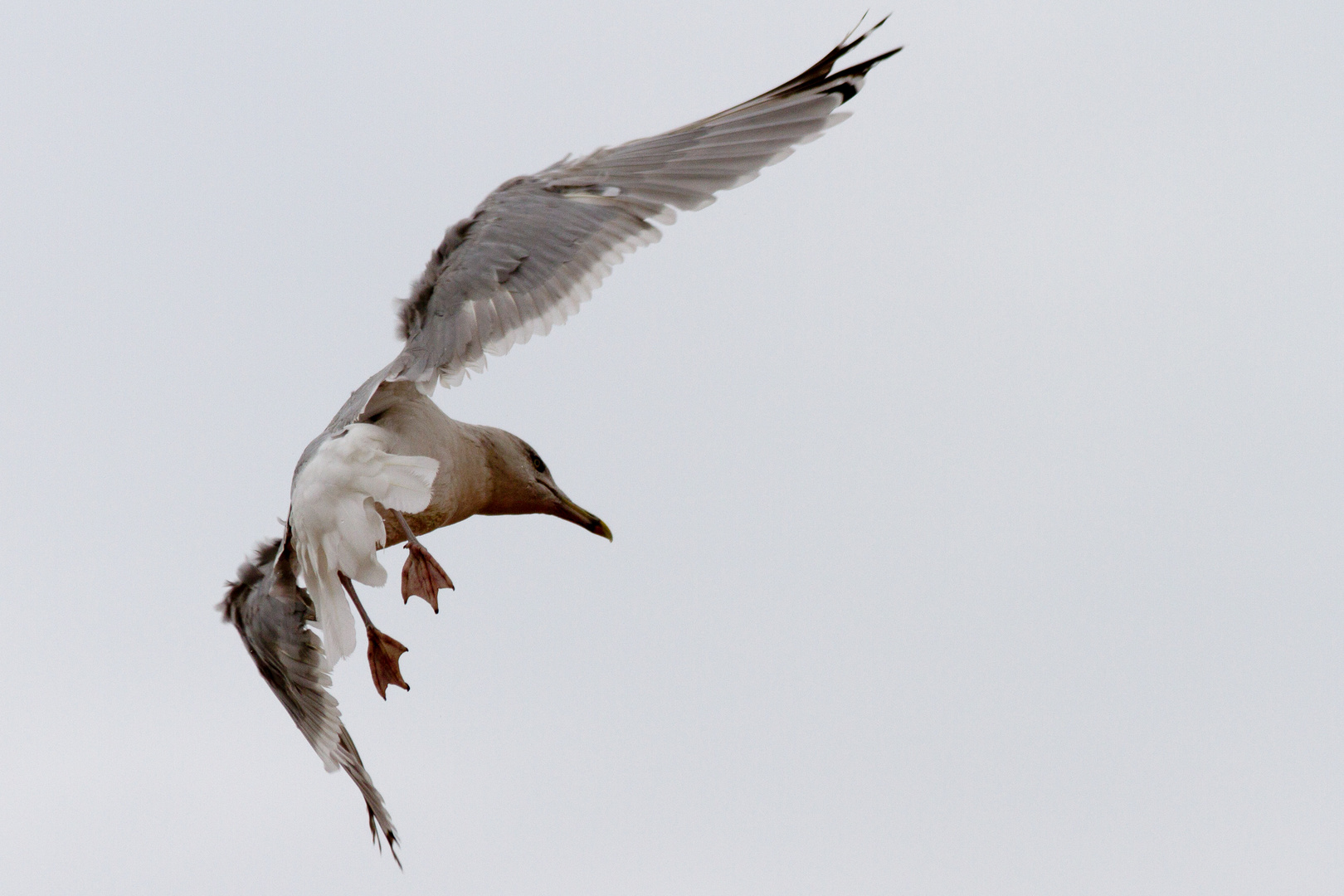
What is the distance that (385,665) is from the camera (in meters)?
4.86

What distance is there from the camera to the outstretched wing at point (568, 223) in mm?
4539

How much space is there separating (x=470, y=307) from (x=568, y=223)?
1.20 ft

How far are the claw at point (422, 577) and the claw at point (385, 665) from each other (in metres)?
0.19

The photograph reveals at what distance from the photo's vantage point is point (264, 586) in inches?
209

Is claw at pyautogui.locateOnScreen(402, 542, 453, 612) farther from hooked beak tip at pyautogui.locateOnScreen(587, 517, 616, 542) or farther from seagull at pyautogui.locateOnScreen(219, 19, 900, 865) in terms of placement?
hooked beak tip at pyautogui.locateOnScreen(587, 517, 616, 542)

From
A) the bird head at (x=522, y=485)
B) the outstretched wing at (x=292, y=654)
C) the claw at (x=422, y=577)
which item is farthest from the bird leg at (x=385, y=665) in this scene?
the bird head at (x=522, y=485)

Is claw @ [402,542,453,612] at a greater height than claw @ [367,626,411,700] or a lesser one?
greater

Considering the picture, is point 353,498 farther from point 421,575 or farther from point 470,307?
point 470,307

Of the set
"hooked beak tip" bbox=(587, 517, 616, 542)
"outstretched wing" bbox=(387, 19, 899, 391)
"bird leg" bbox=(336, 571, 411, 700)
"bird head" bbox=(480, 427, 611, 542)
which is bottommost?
"bird leg" bbox=(336, 571, 411, 700)

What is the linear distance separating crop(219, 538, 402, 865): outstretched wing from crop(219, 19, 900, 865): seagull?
0.11 meters

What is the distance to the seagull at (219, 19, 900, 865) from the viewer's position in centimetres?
453

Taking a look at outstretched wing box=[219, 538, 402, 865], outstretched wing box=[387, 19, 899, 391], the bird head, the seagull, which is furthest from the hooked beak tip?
outstretched wing box=[387, 19, 899, 391]

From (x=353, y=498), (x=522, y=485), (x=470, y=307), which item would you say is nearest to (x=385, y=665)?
(x=353, y=498)

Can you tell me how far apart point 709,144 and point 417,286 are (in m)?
0.95
